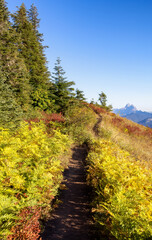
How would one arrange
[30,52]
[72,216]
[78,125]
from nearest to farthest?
1. [72,216]
2. [78,125]
3. [30,52]

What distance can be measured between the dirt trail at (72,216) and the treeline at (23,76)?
6.46 meters

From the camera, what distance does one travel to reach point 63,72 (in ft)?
56.2

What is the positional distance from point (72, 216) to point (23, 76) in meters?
12.6

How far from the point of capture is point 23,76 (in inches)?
489

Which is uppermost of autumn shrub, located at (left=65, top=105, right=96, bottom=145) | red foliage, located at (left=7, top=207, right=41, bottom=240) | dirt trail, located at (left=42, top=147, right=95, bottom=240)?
autumn shrub, located at (left=65, top=105, right=96, bottom=145)

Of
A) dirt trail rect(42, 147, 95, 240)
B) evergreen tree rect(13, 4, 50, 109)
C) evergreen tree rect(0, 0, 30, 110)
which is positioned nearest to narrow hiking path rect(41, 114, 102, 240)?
dirt trail rect(42, 147, 95, 240)

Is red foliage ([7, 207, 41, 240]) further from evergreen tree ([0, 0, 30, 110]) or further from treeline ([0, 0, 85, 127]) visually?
evergreen tree ([0, 0, 30, 110])

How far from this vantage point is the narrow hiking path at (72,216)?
3363mm

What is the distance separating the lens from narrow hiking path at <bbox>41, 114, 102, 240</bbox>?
336cm

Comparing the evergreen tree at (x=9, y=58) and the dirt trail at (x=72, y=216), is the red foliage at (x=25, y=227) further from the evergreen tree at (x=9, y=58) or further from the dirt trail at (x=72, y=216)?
the evergreen tree at (x=9, y=58)

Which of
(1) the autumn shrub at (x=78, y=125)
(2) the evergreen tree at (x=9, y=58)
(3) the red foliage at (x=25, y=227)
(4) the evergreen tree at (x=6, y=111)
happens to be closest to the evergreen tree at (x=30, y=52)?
(2) the evergreen tree at (x=9, y=58)

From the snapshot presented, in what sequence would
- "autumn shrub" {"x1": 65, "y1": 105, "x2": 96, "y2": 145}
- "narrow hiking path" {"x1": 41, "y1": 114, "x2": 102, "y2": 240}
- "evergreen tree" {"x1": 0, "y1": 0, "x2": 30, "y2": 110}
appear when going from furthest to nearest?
"autumn shrub" {"x1": 65, "y1": 105, "x2": 96, "y2": 145} < "evergreen tree" {"x1": 0, "y1": 0, "x2": 30, "y2": 110} < "narrow hiking path" {"x1": 41, "y1": 114, "x2": 102, "y2": 240}

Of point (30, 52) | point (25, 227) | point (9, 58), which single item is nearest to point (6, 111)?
point (9, 58)

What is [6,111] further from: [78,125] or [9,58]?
[78,125]
